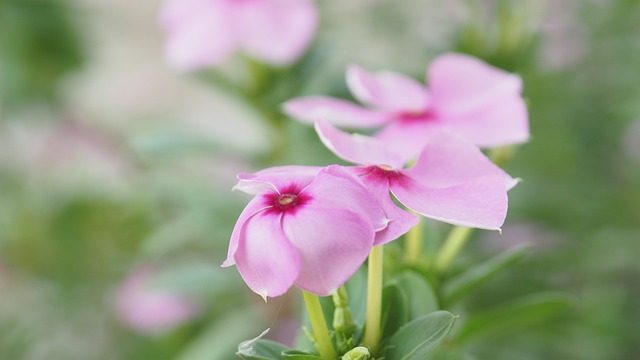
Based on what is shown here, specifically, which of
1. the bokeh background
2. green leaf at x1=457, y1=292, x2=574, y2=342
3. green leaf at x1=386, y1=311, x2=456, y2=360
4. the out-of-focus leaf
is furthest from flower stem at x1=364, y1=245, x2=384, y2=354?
the out-of-focus leaf

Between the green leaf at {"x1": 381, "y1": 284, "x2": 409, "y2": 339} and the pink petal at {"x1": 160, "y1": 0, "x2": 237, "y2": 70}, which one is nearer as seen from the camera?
the green leaf at {"x1": 381, "y1": 284, "x2": 409, "y2": 339}

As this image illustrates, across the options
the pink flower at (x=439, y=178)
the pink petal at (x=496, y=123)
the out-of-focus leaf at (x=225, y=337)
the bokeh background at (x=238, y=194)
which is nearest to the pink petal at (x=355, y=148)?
the pink flower at (x=439, y=178)

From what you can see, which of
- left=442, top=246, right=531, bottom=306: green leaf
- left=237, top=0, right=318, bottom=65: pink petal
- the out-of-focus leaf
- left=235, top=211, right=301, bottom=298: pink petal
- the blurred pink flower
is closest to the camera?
left=235, top=211, right=301, bottom=298: pink petal

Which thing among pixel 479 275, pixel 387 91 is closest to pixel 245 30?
pixel 387 91

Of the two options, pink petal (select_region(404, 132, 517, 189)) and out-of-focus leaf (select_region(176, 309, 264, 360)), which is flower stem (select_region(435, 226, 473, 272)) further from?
out-of-focus leaf (select_region(176, 309, 264, 360))

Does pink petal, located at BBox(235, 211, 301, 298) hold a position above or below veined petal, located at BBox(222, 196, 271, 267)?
below

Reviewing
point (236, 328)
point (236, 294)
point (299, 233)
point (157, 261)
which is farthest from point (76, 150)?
point (299, 233)
